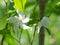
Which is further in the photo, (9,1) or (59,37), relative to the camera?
(59,37)

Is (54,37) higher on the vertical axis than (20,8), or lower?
lower

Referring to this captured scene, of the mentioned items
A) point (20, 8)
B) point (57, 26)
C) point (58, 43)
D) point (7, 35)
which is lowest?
point (58, 43)

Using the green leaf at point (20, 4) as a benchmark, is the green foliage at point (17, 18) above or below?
below

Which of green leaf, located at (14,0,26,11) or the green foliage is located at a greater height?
green leaf, located at (14,0,26,11)

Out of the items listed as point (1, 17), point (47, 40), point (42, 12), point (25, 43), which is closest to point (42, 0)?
point (42, 12)

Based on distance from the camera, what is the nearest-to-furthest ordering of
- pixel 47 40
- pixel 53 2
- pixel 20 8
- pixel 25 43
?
pixel 20 8, pixel 53 2, pixel 25 43, pixel 47 40

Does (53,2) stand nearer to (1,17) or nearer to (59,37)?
(1,17)

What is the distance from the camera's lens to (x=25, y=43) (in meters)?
1.34

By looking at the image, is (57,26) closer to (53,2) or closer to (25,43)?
(25,43)

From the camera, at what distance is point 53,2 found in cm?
72

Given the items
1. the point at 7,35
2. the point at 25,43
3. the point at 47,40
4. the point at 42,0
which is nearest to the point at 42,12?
the point at 42,0

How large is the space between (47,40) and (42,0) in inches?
37.0

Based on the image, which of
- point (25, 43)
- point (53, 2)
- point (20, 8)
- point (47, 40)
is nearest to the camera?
point (20, 8)

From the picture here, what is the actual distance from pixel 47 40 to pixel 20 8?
0.96m
